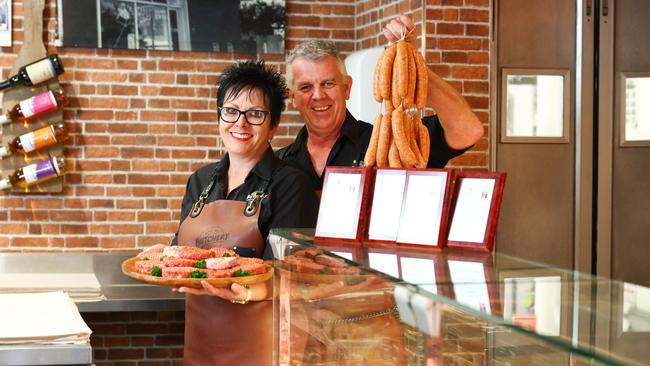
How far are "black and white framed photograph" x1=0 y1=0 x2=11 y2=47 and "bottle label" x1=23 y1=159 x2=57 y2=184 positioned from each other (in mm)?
671

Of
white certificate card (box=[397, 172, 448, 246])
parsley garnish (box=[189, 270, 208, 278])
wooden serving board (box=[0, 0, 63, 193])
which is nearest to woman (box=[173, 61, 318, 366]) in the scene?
parsley garnish (box=[189, 270, 208, 278])

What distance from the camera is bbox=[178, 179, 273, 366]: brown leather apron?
2.48 metres

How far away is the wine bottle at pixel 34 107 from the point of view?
14.4 ft

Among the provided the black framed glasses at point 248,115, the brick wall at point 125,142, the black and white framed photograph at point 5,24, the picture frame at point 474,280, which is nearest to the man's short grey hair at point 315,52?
the black framed glasses at point 248,115

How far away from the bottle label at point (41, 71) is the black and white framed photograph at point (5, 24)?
0.68ft

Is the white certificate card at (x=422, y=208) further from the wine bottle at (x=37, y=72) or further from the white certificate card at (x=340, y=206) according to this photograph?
the wine bottle at (x=37, y=72)

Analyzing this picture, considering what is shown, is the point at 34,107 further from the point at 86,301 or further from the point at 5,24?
the point at 86,301

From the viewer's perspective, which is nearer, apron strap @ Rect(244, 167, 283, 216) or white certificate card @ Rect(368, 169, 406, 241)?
white certificate card @ Rect(368, 169, 406, 241)

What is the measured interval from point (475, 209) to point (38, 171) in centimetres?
341

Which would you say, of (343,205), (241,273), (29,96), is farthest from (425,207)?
(29,96)

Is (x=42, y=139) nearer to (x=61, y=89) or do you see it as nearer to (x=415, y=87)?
(x=61, y=89)

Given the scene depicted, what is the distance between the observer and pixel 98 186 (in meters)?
4.60

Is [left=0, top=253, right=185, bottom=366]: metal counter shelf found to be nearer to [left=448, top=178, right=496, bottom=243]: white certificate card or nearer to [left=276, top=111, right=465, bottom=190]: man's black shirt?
[left=448, top=178, right=496, bottom=243]: white certificate card

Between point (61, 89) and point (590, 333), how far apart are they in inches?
158
